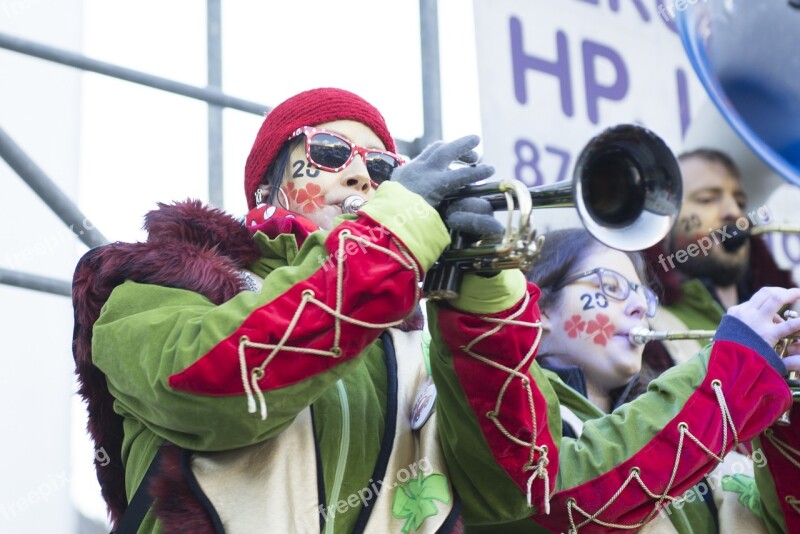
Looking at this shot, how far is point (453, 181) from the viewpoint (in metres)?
2.42

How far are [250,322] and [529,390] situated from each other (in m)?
0.62

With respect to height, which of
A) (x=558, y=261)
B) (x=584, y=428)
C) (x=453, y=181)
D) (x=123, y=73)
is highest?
(x=123, y=73)

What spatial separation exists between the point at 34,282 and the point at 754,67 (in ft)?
7.89

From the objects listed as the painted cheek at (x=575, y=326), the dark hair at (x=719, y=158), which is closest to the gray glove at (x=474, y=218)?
the painted cheek at (x=575, y=326)

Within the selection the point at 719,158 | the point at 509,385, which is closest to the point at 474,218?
the point at 509,385

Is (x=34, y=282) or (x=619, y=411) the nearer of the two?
(x=619, y=411)

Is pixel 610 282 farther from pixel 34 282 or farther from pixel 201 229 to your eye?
pixel 34 282

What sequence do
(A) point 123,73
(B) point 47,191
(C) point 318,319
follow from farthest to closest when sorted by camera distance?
(A) point 123,73
(B) point 47,191
(C) point 318,319

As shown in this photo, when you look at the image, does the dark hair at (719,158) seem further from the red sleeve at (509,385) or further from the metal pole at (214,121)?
the red sleeve at (509,385)

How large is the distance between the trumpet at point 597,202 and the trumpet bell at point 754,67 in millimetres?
1841

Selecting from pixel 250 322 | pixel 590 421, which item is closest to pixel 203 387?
pixel 250 322

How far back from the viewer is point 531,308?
2623 millimetres

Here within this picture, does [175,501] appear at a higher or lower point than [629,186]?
lower

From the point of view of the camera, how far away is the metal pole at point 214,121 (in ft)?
13.7
